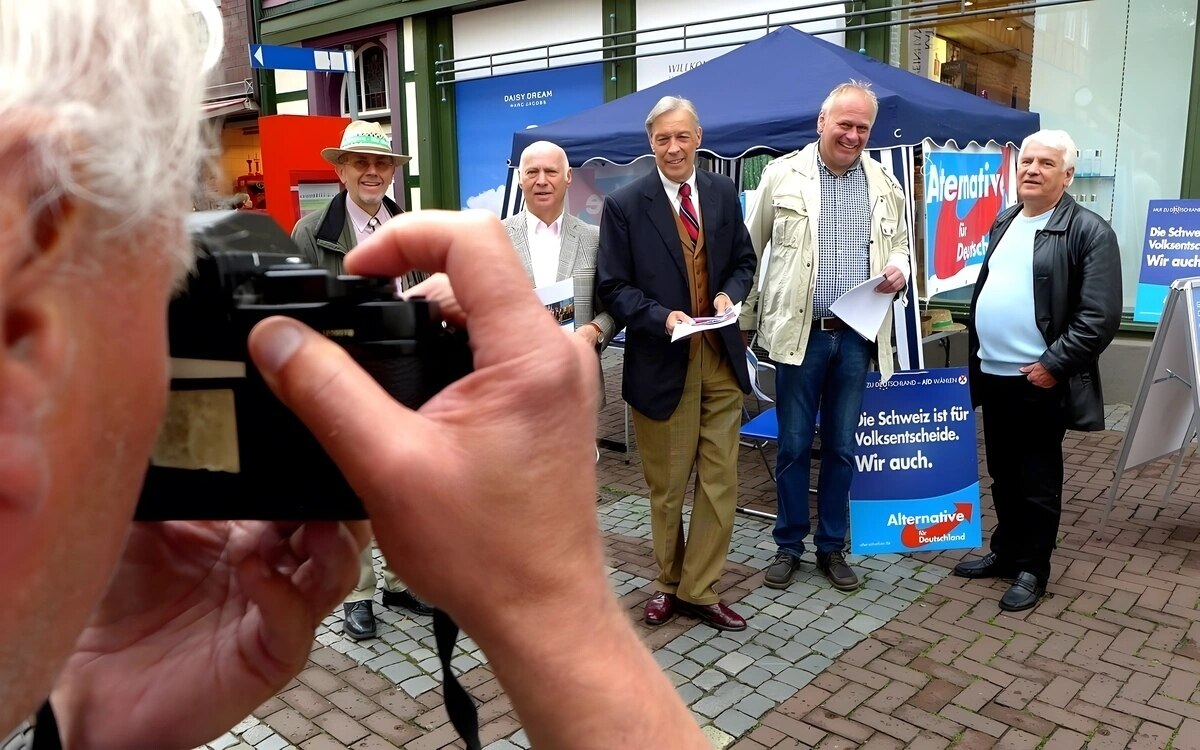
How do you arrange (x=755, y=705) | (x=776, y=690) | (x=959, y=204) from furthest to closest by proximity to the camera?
(x=959, y=204) → (x=776, y=690) → (x=755, y=705)

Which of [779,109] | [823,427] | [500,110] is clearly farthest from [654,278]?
[500,110]

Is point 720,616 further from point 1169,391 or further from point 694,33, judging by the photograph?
point 694,33

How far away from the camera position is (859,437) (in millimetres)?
4691

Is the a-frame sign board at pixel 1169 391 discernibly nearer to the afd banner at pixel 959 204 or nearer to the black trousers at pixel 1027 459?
the black trousers at pixel 1027 459

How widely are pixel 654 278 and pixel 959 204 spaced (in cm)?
360

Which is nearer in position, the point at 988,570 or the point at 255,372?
the point at 255,372

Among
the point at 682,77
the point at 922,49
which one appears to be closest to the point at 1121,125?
the point at 922,49

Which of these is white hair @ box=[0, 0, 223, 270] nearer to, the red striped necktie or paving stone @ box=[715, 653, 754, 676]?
paving stone @ box=[715, 653, 754, 676]

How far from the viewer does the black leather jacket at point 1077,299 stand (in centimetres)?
408

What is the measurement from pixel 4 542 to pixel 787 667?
3.57 meters

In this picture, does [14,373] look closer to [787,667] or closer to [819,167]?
[787,667]

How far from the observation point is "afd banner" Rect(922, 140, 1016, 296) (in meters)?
6.22

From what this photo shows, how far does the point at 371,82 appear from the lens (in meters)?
13.4

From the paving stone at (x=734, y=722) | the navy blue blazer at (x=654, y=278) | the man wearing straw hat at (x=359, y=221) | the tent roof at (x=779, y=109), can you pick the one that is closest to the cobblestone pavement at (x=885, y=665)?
the paving stone at (x=734, y=722)
